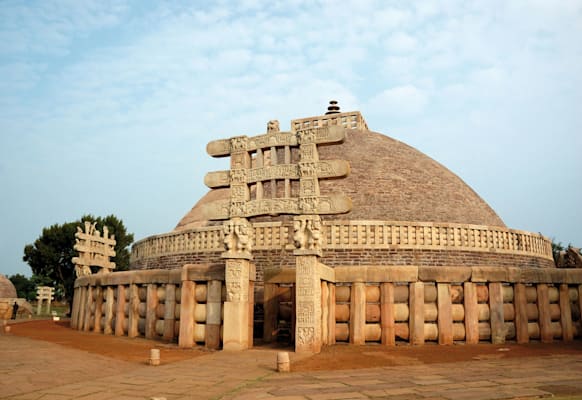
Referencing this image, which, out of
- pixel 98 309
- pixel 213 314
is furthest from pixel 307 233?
pixel 98 309

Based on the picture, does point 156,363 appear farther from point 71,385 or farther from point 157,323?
→ point 157,323

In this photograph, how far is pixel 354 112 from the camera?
2527 centimetres

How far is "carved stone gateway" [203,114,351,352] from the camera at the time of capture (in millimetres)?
8586

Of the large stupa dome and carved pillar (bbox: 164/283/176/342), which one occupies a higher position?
the large stupa dome

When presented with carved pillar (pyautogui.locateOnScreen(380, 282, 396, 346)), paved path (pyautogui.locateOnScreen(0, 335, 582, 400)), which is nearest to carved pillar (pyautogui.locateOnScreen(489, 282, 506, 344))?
paved path (pyautogui.locateOnScreen(0, 335, 582, 400))

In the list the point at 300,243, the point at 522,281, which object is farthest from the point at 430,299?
the point at 300,243

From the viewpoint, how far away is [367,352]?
27.0 feet

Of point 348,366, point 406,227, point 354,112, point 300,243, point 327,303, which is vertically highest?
point 354,112

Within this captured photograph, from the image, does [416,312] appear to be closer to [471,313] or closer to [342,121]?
[471,313]

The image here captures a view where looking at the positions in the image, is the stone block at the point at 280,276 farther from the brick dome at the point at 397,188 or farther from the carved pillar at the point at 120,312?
the brick dome at the point at 397,188

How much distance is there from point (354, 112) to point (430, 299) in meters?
17.1

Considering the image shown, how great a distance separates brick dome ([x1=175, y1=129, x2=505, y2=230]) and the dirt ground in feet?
Result: 33.5

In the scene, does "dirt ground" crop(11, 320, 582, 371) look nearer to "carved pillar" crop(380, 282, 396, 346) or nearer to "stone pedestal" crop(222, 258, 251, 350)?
"carved pillar" crop(380, 282, 396, 346)

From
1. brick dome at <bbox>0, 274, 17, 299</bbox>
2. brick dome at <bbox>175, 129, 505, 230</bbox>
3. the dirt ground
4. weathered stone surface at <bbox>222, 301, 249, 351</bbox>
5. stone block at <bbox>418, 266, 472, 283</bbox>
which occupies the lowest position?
the dirt ground
